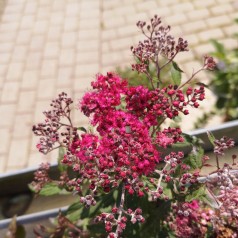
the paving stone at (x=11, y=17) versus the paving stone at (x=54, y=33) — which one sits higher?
the paving stone at (x=11, y=17)

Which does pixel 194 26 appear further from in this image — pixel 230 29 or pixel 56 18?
pixel 56 18

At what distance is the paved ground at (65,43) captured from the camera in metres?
4.68

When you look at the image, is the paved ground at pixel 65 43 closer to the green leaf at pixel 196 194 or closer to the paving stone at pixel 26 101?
the paving stone at pixel 26 101

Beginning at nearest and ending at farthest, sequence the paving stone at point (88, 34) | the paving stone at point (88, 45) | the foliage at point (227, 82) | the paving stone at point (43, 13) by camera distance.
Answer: the foliage at point (227, 82) < the paving stone at point (88, 45) < the paving stone at point (88, 34) < the paving stone at point (43, 13)

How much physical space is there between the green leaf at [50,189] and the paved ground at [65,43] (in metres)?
2.03

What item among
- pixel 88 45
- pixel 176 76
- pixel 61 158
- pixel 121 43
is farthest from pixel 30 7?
pixel 176 76

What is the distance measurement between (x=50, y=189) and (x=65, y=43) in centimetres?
403

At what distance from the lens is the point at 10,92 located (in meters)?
5.07

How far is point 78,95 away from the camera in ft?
15.7

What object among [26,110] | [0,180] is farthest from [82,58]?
[0,180]

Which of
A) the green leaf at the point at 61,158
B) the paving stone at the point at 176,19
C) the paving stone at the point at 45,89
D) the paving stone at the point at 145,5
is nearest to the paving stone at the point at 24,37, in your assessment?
the paving stone at the point at 45,89

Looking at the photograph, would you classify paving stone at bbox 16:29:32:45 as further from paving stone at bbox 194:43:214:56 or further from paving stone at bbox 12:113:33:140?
paving stone at bbox 194:43:214:56

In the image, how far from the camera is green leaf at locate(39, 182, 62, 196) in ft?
6.79

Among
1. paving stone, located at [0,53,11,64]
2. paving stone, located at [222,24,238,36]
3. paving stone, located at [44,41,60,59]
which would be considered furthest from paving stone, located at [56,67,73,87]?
paving stone, located at [222,24,238,36]
